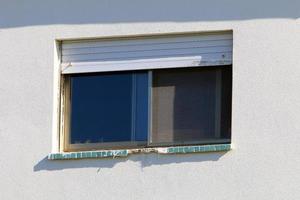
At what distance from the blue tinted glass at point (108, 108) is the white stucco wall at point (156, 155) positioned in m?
0.28

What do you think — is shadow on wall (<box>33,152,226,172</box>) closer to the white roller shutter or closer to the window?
the window

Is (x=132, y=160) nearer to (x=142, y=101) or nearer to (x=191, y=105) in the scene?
(x=142, y=101)

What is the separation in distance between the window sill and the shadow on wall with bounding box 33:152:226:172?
0.11 feet

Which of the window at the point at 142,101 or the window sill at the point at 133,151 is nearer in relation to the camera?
the window sill at the point at 133,151

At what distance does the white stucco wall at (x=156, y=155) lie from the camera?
922 centimetres

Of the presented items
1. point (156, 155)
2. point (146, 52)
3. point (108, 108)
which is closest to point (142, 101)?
point (108, 108)

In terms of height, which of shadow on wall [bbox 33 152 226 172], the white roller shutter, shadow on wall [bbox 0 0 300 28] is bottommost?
shadow on wall [bbox 33 152 226 172]

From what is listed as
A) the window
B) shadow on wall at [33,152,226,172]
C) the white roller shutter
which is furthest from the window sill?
the white roller shutter

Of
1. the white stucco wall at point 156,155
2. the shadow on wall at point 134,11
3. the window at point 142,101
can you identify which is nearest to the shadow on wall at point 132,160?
the white stucco wall at point 156,155

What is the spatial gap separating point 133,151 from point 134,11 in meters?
1.22

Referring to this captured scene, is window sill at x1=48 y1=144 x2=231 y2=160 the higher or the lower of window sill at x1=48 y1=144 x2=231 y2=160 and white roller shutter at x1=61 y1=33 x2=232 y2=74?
the lower

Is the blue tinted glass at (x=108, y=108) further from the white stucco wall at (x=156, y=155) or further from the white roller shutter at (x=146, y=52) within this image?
the white stucco wall at (x=156, y=155)

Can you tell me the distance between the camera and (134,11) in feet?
32.3

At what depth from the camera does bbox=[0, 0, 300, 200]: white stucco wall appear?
30.2 ft
